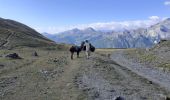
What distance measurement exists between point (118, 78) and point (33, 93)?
34.6ft

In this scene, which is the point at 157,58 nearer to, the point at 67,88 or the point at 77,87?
the point at 77,87

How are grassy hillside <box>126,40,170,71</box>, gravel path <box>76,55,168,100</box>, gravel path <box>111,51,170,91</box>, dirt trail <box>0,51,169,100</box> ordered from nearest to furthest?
1. gravel path <box>76,55,168,100</box>
2. dirt trail <box>0,51,169,100</box>
3. gravel path <box>111,51,170,91</box>
4. grassy hillside <box>126,40,170,71</box>

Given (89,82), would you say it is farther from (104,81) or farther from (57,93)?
(57,93)

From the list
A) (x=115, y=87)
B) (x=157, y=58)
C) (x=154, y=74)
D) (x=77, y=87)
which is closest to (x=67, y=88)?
(x=77, y=87)

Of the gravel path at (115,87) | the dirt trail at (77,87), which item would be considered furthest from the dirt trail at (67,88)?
the gravel path at (115,87)

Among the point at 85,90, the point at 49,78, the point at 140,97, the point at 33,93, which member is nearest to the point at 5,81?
the point at 49,78

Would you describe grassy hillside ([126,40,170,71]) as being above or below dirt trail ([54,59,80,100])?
above

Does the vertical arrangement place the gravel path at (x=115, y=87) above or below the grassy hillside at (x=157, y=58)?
below

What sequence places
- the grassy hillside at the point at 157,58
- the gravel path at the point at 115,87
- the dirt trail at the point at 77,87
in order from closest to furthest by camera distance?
the gravel path at the point at 115,87 → the dirt trail at the point at 77,87 → the grassy hillside at the point at 157,58

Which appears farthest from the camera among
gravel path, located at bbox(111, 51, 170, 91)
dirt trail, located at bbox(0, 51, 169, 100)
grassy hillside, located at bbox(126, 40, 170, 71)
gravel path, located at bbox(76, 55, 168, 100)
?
grassy hillside, located at bbox(126, 40, 170, 71)

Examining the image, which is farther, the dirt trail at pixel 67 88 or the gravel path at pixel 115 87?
the dirt trail at pixel 67 88

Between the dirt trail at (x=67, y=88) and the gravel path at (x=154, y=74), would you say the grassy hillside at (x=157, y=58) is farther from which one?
the dirt trail at (x=67, y=88)

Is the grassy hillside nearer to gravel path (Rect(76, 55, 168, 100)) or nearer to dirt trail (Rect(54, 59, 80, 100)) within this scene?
gravel path (Rect(76, 55, 168, 100))

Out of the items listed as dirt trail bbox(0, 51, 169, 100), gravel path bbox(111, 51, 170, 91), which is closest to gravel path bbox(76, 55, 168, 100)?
dirt trail bbox(0, 51, 169, 100)
